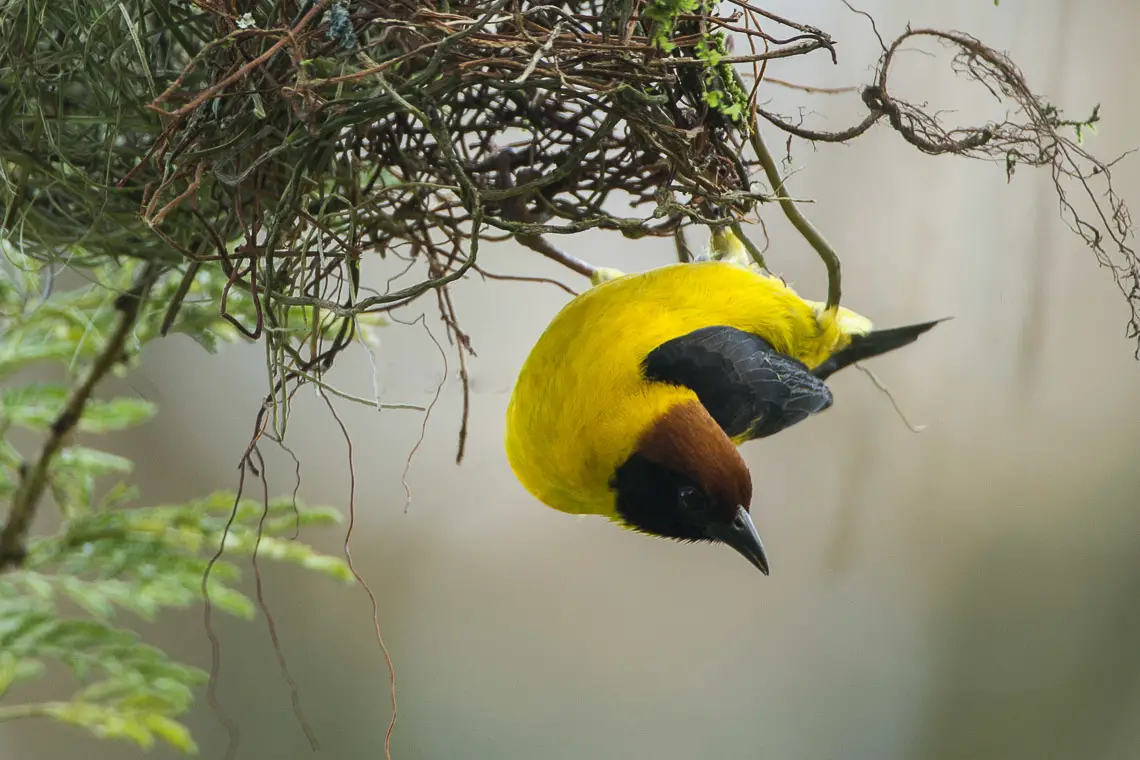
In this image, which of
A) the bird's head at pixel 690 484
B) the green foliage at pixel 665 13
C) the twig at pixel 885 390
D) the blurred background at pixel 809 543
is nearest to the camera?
the green foliage at pixel 665 13

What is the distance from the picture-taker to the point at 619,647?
145 centimetres

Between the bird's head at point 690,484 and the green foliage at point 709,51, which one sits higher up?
the green foliage at point 709,51

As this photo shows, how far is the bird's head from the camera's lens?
1.80 feet

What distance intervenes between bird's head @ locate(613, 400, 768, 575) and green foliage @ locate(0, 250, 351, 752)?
1.15 feet

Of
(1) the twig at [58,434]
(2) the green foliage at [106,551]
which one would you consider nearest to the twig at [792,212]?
(2) the green foliage at [106,551]

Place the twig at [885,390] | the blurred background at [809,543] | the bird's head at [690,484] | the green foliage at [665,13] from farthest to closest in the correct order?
the blurred background at [809,543]
the twig at [885,390]
the bird's head at [690,484]
the green foliage at [665,13]

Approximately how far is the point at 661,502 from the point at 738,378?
129 mm

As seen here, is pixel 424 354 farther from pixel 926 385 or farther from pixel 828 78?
pixel 926 385

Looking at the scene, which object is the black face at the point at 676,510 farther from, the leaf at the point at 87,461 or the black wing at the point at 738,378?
the leaf at the point at 87,461

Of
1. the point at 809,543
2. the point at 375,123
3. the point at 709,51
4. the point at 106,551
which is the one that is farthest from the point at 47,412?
the point at 809,543

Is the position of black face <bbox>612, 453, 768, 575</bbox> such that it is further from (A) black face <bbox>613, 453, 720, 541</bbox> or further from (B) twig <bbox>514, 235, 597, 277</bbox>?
(B) twig <bbox>514, 235, 597, 277</bbox>

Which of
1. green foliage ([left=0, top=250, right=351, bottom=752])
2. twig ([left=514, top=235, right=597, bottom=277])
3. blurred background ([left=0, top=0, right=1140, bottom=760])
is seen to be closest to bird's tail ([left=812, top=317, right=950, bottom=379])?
twig ([left=514, top=235, right=597, bottom=277])

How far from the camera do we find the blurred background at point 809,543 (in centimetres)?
119

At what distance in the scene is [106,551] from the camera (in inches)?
32.0
